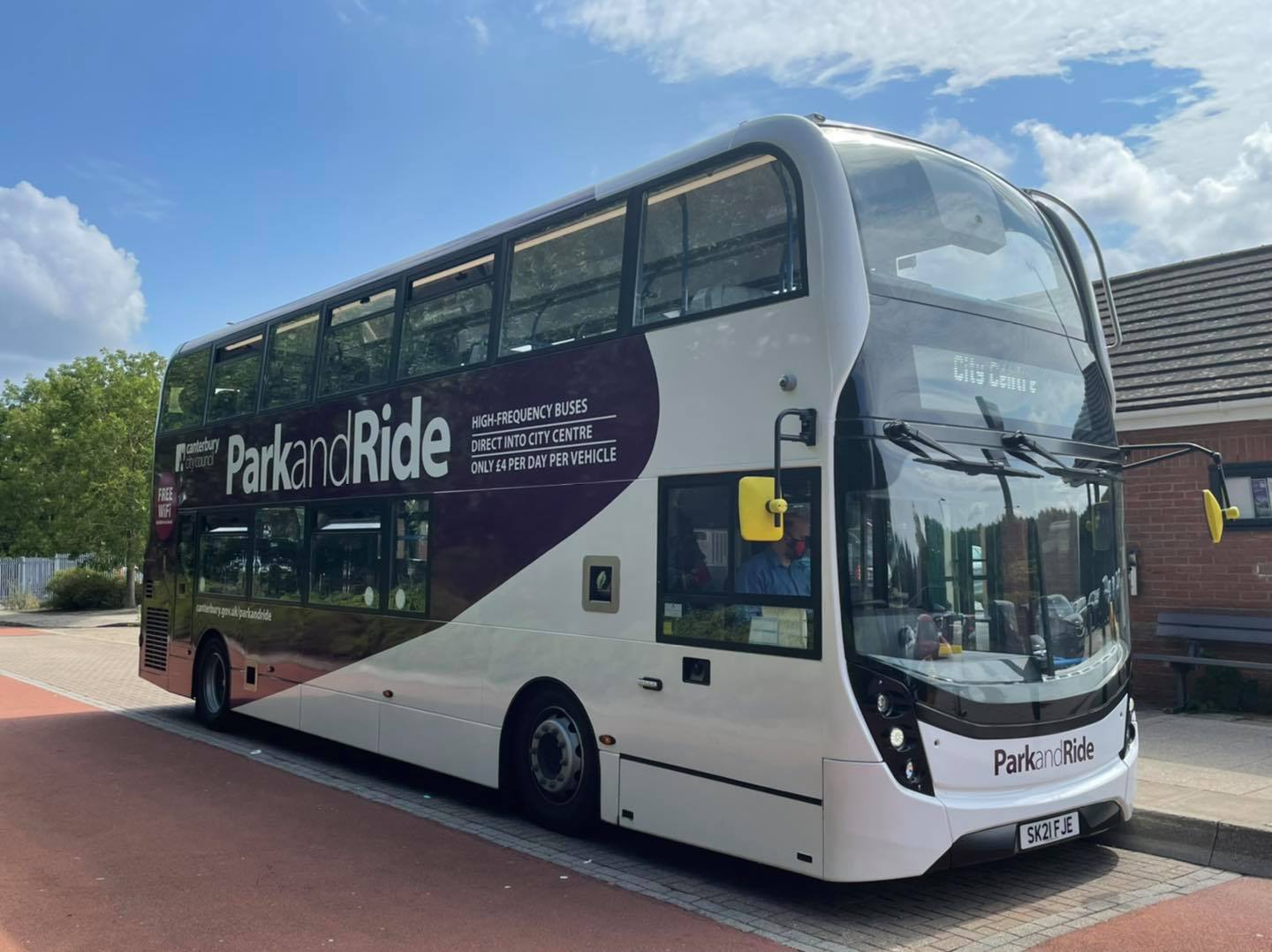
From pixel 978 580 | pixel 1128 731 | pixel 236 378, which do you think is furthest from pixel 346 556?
pixel 1128 731

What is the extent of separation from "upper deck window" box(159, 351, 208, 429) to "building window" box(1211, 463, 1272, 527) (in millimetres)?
10863

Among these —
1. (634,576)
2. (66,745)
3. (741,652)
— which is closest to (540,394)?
(634,576)

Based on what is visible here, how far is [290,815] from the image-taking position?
8.15 metres

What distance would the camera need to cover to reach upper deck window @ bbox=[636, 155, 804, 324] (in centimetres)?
624

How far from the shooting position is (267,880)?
644 cm

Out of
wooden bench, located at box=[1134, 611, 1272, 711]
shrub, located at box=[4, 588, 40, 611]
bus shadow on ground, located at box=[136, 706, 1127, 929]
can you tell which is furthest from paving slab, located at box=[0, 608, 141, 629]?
wooden bench, located at box=[1134, 611, 1272, 711]

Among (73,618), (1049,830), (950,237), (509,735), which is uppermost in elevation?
(950,237)

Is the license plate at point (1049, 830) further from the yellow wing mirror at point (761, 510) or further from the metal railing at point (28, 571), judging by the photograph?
the metal railing at point (28, 571)

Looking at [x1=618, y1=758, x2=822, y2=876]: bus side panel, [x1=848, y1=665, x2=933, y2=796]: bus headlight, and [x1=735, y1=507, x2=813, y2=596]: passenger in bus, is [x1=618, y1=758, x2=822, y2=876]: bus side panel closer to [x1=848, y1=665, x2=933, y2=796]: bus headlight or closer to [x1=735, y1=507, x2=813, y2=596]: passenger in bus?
[x1=848, y1=665, x2=933, y2=796]: bus headlight

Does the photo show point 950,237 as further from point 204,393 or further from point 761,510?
point 204,393

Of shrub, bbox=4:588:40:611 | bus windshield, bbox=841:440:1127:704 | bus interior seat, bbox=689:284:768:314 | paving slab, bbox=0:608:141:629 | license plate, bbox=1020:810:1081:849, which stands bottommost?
license plate, bbox=1020:810:1081:849

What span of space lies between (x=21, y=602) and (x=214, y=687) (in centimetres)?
2846

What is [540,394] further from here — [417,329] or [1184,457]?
[1184,457]

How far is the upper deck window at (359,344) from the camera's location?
9664mm
